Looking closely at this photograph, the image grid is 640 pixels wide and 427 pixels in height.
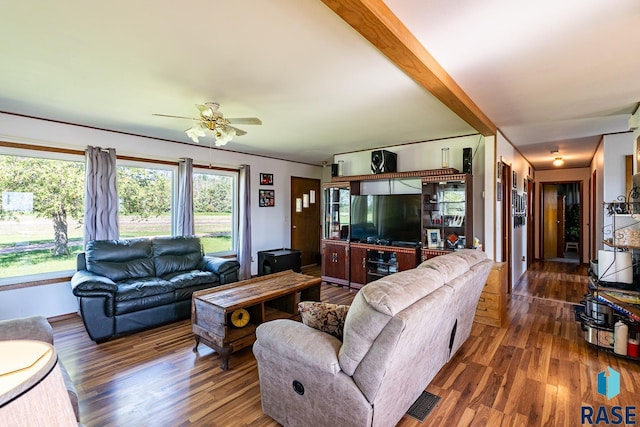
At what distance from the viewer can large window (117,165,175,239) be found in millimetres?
4500

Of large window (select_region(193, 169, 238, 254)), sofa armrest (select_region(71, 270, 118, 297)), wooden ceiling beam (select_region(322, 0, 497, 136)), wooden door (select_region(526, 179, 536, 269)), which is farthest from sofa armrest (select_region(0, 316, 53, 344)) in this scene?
wooden door (select_region(526, 179, 536, 269))

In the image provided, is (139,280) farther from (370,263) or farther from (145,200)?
(370,263)

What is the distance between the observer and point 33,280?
3729 millimetres

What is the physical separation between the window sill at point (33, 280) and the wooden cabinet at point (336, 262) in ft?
12.0

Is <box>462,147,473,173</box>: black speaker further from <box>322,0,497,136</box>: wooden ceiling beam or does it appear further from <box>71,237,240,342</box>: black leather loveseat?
<box>71,237,240,342</box>: black leather loveseat

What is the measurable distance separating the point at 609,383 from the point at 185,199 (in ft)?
17.2

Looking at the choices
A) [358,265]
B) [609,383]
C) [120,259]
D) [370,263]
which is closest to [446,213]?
[370,263]

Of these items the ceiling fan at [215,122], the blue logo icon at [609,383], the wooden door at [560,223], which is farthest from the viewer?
the wooden door at [560,223]

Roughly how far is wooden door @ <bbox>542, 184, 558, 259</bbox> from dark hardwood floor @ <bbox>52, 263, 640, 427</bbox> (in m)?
5.79

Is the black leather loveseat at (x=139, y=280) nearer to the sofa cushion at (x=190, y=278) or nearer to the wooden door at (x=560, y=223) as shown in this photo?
the sofa cushion at (x=190, y=278)

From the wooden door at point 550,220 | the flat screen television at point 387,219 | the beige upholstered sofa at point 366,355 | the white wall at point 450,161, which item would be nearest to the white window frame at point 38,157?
the beige upholstered sofa at point 366,355

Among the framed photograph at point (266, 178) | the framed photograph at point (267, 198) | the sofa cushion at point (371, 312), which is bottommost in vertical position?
the sofa cushion at point (371, 312)

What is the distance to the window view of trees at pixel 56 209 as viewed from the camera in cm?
362

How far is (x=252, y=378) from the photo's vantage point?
2490mm
